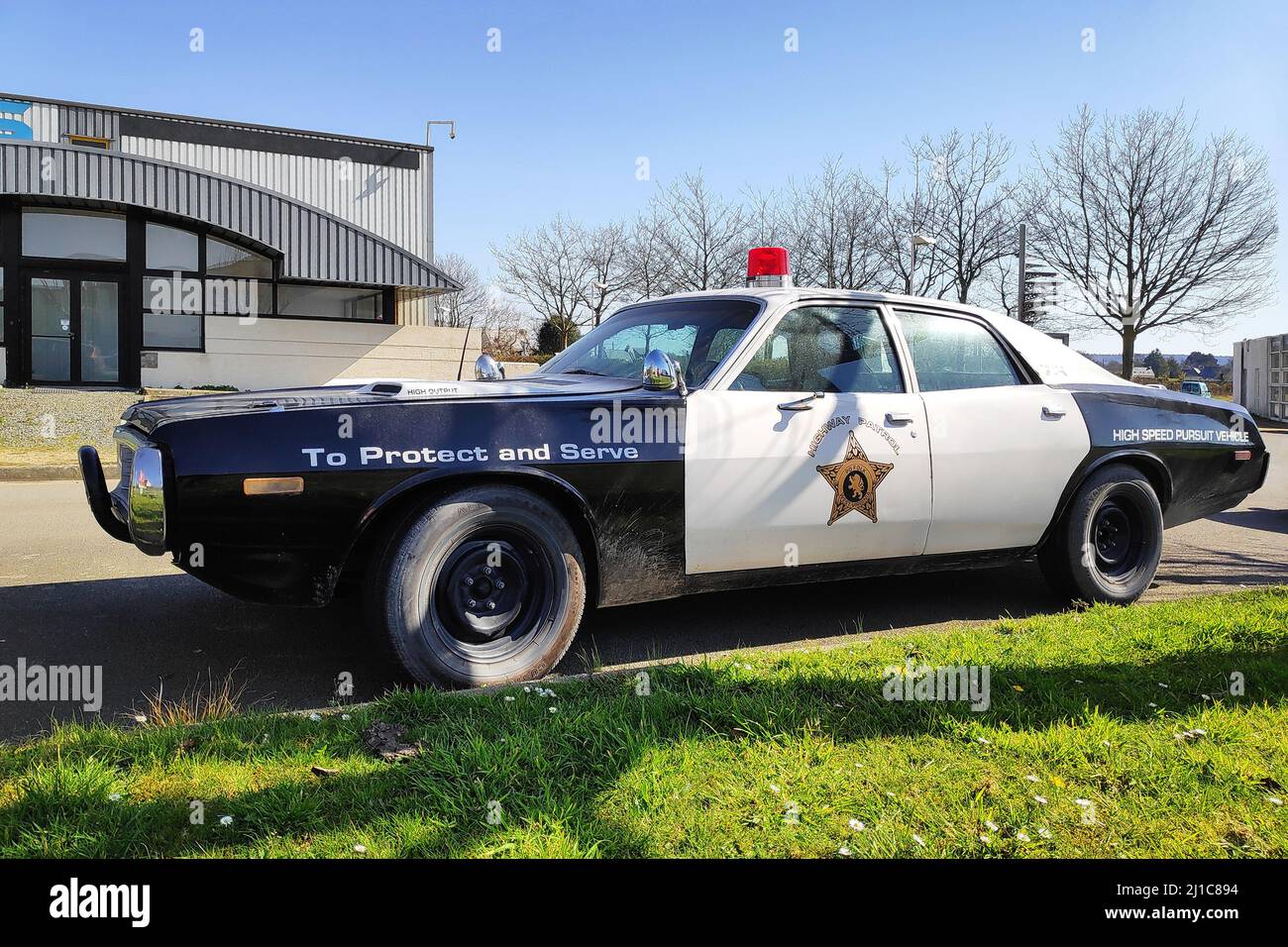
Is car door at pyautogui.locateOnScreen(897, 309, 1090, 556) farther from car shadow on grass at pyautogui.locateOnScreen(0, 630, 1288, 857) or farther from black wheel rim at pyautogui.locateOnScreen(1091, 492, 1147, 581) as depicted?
car shadow on grass at pyautogui.locateOnScreen(0, 630, 1288, 857)

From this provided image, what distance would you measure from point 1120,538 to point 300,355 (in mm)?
19610

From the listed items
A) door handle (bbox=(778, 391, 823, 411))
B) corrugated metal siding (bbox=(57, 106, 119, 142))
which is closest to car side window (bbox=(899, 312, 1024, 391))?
door handle (bbox=(778, 391, 823, 411))

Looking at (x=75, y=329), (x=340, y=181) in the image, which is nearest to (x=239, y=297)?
(x=75, y=329)

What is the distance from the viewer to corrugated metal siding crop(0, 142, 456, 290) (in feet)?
59.5

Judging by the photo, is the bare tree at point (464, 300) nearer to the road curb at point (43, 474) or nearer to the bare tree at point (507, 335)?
the bare tree at point (507, 335)

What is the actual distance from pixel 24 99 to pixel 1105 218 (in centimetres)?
3069

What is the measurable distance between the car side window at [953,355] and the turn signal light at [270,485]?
2.81 meters

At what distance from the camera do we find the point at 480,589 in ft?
12.1

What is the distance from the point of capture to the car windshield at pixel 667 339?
4.42m

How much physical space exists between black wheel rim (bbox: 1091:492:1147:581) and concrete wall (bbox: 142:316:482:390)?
1750cm

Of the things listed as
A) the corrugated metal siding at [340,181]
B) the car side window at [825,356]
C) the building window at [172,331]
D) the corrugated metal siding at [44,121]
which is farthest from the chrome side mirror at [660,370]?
the corrugated metal siding at [44,121]

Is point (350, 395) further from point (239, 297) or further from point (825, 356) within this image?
point (239, 297)
